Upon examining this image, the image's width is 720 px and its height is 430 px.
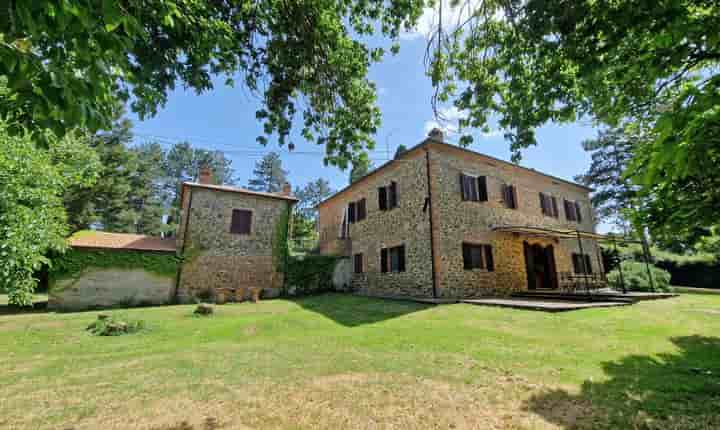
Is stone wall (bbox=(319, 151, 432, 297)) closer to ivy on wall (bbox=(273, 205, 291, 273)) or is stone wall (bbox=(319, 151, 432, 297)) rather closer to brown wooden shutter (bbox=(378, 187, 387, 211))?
brown wooden shutter (bbox=(378, 187, 387, 211))

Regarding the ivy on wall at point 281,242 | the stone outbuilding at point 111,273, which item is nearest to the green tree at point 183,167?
the ivy on wall at point 281,242

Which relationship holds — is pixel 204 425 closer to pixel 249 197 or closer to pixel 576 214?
pixel 249 197

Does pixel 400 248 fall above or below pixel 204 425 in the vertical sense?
above

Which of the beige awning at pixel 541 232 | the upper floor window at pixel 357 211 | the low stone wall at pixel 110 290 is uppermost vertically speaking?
the upper floor window at pixel 357 211

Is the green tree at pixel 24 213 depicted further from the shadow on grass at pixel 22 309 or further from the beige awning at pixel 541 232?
the beige awning at pixel 541 232

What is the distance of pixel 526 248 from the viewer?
43.4 feet

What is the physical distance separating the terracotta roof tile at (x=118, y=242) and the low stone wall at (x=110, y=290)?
3.22 feet

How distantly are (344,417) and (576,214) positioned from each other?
18.7 m

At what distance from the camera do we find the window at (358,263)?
14914mm

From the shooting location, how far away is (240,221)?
1479 cm

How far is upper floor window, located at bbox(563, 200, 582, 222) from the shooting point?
15802mm

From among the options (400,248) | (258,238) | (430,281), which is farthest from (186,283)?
(430,281)

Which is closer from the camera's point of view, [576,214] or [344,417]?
[344,417]

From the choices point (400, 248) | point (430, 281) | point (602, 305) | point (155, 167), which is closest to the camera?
point (602, 305)
